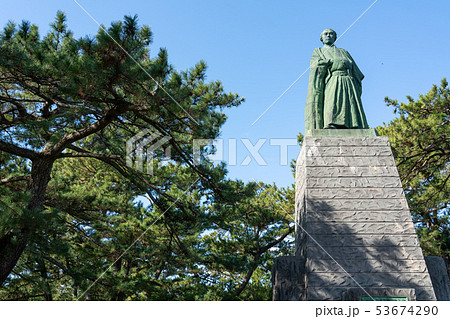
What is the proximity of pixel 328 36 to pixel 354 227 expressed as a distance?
3.43 meters

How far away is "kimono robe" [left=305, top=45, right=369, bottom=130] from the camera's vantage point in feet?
19.2

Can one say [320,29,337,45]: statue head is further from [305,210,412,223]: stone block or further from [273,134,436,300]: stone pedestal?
[305,210,412,223]: stone block

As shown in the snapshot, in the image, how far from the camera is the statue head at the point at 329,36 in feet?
21.1

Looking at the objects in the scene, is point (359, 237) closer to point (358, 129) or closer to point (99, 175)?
point (358, 129)

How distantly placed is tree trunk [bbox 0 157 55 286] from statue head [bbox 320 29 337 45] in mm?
5190

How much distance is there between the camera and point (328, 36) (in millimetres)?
6434

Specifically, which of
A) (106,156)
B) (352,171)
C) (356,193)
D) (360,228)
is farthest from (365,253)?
(106,156)

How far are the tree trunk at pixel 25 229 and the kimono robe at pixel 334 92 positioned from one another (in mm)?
4451

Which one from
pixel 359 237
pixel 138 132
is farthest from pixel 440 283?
pixel 138 132

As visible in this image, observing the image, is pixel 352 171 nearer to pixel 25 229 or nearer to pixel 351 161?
pixel 351 161

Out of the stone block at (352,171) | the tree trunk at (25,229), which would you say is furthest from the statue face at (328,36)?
the tree trunk at (25,229)

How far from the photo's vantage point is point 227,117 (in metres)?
6.38

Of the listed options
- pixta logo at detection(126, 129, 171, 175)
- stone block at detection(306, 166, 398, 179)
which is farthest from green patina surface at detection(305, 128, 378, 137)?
pixta logo at detection(126, 129, 171, 175)

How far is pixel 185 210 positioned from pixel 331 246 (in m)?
3.01
